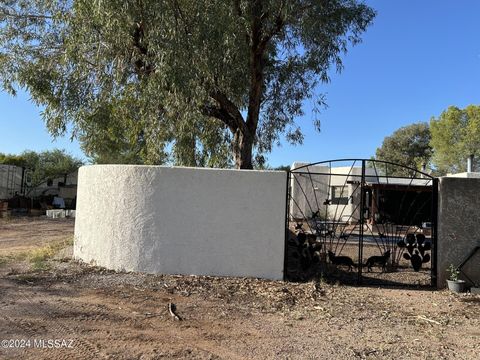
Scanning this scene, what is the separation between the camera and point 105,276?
8461 millimetres

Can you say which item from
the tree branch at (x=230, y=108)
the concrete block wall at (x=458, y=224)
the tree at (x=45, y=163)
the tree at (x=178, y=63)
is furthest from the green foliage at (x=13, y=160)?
the concrete block wall at (x=458, y=224)

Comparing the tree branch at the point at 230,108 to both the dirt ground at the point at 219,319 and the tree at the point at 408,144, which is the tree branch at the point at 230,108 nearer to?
the dirt ground at the point at 219,319

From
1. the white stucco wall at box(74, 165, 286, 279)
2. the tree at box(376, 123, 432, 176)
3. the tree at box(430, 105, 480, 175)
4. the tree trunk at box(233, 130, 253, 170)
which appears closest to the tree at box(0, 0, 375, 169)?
the tree trunk at box(233, 130, 253, 170)

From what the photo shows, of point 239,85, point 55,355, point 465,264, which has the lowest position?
point 55,355

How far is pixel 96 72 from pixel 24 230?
9793 mm

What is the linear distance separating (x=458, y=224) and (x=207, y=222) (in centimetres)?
466

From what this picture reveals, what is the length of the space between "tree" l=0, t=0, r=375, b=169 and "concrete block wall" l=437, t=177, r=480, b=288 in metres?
4.89

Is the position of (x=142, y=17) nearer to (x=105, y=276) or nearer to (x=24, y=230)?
(x=105, y=276)

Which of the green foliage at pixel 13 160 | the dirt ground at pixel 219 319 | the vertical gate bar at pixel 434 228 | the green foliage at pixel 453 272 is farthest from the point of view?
the green foliage at pixel 13 160

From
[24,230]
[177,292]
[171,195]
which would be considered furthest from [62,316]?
[24,230]

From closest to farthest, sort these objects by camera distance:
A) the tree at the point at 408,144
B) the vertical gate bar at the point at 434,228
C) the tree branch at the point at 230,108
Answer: the vertical gate bar at the point at 434,228 → the tree branch at the point at 230,108 → the tree at the point at 408,144

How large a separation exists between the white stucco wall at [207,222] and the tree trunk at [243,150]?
10.5 feet

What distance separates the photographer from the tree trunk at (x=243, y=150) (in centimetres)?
1183

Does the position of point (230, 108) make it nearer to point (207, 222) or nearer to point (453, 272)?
point (207, 222)
